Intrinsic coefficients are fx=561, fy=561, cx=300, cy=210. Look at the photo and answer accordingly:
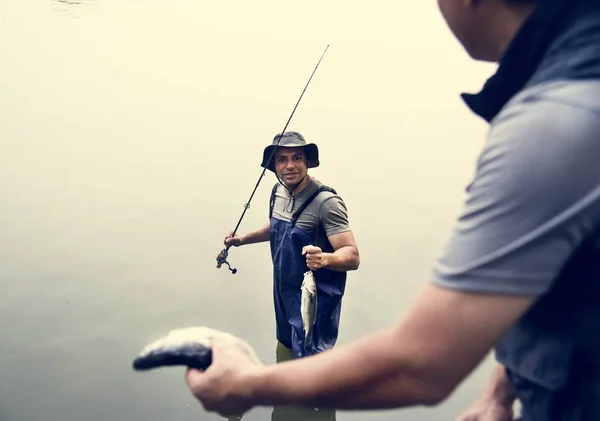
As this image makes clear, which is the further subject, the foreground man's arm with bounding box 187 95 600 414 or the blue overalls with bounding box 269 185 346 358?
the blue overalls with bounding box 269 185 346 358

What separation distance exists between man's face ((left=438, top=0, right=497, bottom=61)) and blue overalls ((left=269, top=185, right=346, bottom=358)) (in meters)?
3.46

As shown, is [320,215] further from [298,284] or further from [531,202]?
[531,202]

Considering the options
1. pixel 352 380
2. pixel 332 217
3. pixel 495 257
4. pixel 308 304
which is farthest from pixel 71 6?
pixel 495 257

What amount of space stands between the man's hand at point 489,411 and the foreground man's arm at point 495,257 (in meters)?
0.57

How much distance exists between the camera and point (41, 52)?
17.3m

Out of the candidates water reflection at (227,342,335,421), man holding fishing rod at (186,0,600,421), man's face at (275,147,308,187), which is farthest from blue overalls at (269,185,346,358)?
man holding fishing rod at (186,0,600,421)

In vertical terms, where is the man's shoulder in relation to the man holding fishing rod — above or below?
above

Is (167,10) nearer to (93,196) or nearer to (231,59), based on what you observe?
(231,59)

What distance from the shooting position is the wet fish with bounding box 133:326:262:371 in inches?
46.4

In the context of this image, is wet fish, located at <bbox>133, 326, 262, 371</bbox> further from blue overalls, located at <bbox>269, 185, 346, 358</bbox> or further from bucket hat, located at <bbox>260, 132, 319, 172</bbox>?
bucket hat, located at <bbox>260, 132, 319, 172</bbox>

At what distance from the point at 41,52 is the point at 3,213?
10373mm

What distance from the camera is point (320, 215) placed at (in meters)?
4.51

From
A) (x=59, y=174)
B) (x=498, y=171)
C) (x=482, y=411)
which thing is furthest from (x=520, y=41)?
(x=59, y=174)

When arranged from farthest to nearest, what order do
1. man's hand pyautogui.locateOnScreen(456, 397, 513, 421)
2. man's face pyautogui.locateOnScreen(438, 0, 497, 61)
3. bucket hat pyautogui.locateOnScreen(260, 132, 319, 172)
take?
bucket hat pyautogui.locateOnScreen(260, 132, 319, 172)
man's hand pyautogui.locateOnScreen(456, 397, 513, 421)
man's face pyautogui.locateOnScreen(438, 0, 497, 61)
